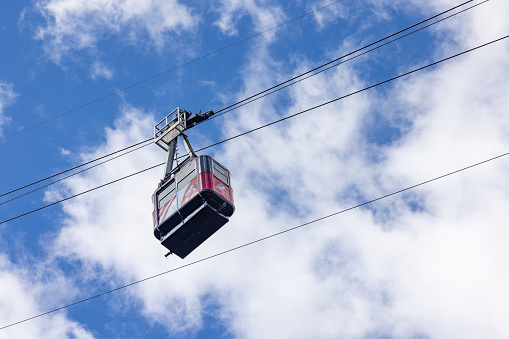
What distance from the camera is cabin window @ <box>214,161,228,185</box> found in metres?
28.4

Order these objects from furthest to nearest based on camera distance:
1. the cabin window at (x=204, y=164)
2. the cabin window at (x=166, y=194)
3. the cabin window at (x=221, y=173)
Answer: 1. the cabin window at (x=166, y=194)
2. the cabin window at (x=221, y=173)
3. the cabin window at (x=204, y=164)

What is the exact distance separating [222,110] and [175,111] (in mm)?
5283

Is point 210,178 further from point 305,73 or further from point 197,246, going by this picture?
point 305,73

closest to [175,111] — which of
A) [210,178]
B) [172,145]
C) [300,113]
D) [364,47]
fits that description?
[172,145]

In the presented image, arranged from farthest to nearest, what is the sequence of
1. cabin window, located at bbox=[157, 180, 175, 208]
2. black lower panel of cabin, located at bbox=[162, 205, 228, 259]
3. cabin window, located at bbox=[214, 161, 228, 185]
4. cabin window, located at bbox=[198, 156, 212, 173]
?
1. cabin window, located at bbox=[157, 180, 175, 208]
2. cabin window, located at bbox=[214, 161, 228, 185]
3. cabin window, located at bbox=[198, 156, 212, 173]
4. black lower panel of cabin, located at bbox=[162, 205, 228, 259]

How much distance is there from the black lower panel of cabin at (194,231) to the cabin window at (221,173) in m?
1.55

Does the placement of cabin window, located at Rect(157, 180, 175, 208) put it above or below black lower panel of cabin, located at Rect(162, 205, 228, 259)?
above

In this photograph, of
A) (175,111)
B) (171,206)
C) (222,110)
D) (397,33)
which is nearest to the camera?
(397,33)

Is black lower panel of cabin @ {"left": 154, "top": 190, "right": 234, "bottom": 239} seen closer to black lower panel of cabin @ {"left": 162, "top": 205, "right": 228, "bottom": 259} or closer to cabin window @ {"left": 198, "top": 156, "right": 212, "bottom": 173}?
black lower panel of cabin @ {"left": 162, "top": 205, "right": 228, "bottom": 259}

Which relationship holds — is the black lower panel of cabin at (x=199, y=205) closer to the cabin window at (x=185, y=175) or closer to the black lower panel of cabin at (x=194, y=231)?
the black lower panel of cabin at (x=194, y=231)

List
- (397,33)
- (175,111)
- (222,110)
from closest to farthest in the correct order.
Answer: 1. (397,33)
2. (222,110)
3. (175,111)

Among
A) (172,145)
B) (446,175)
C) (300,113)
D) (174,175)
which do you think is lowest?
(446,175)

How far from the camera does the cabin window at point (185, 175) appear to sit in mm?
28438

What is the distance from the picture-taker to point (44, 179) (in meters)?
27.9
